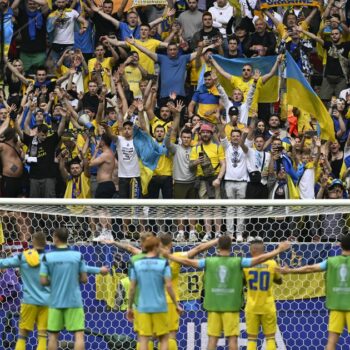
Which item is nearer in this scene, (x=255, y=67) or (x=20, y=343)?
(x=20, y=343)

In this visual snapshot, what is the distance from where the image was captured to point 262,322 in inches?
916

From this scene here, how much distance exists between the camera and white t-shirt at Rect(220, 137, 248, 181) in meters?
26.4

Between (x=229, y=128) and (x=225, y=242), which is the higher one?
(x=229, y=128)

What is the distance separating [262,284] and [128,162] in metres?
4.39

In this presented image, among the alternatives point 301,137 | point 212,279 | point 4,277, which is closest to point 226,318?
point 212,279

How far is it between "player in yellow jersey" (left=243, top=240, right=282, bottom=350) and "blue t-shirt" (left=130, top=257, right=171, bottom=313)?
4.48ft

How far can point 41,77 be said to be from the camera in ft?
96.6

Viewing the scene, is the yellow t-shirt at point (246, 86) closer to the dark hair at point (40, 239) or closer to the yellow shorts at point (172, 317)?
the yellow shorts at point (172, 317)

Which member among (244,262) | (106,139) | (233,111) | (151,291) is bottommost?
(151,291)

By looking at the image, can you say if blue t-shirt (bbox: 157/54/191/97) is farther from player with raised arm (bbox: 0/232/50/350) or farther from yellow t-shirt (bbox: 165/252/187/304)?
player with raised arm (bbox: 0/232/50/350)

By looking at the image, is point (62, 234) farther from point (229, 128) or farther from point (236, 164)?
point (229, 128)

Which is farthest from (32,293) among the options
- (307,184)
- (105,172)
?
(307,184)

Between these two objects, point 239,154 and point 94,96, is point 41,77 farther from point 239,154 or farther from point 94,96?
point 239,154

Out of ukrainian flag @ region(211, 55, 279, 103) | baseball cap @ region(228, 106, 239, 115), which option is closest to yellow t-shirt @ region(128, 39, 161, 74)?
ukrainian flag @ region(211, 55, 279, 103)
